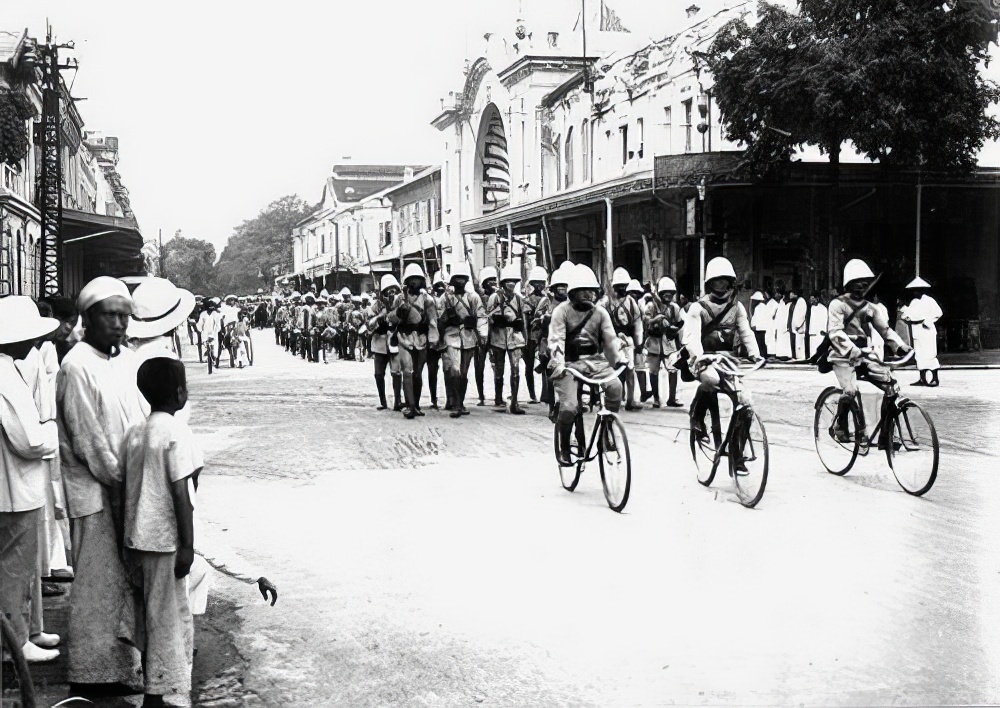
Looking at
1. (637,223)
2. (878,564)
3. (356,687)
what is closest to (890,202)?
(637,223)

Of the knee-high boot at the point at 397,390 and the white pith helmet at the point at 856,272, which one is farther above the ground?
the white pith helmet at the point at 856,272

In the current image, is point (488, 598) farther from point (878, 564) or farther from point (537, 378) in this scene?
point (537, 378)

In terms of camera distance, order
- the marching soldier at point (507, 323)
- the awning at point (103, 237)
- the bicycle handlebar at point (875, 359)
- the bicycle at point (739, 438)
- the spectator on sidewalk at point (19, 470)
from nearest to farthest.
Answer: the spectator on sidewalk at point (19, 470)
the bicycle at point (739, 438)
the bicycle handlebar at point (875, 359)
the marching soldier at point (507, 323)
the awning at point (103, 237)

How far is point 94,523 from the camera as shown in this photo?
4535 millimetres

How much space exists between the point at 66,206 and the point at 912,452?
857 inches

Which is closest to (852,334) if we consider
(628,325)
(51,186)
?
(628,325)

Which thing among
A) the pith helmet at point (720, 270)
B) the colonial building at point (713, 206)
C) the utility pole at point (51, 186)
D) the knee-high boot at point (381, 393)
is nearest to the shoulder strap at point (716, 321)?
the pith helmet at point (720, 270)

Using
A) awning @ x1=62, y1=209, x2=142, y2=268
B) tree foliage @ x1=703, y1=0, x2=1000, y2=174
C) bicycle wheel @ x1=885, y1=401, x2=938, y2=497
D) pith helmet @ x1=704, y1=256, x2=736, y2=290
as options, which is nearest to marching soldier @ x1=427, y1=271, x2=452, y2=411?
pith helmet @ x1=704, y1=256, x2=736, y2=290

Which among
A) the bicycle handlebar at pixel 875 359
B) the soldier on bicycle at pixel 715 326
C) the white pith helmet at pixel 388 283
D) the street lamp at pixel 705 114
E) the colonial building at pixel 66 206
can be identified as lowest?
the bicycle handlebar at pixel 875 359

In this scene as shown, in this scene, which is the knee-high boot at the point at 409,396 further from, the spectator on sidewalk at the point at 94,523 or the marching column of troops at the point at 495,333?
the spectator on sidewalk at the point at 94,523

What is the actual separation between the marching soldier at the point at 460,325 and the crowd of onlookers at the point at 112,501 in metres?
10.1

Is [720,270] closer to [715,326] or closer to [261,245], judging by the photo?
[715,326]

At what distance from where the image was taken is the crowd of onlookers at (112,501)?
4.42 m

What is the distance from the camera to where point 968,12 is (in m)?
22.1
